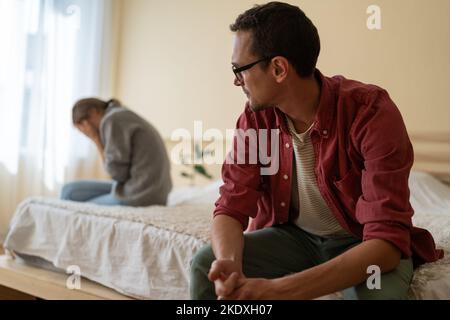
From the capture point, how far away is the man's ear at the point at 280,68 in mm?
1091

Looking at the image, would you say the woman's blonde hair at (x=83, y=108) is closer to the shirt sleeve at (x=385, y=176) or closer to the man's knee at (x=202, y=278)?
the man's knee at (x=202, y=278)

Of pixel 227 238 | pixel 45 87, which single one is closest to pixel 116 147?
pixel 227 238

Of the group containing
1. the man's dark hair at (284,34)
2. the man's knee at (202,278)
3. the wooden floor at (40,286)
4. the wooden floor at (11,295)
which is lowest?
the wooden floor at (11,295)

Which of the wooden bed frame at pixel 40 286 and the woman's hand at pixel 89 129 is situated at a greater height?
the woman's hand at pixel 89 129

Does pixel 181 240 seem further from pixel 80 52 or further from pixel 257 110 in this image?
pixel 80 52

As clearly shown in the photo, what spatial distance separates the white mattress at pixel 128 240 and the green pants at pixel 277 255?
0.19 meters

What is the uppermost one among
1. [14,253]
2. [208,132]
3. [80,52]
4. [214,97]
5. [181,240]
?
[80,52]

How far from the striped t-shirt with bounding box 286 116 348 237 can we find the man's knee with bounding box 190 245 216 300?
0.26 m

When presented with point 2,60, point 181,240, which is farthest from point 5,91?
point 181,240

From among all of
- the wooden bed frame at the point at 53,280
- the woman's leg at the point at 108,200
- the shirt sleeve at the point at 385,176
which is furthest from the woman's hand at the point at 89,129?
the shirt sleeve at the point at 385,176

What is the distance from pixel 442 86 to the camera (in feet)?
7.63

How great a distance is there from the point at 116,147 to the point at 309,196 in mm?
1269

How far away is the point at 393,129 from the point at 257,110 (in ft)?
1.01

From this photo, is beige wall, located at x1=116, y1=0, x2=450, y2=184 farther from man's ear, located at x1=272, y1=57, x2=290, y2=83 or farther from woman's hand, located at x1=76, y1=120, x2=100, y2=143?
man's ear, located at x1=272, y1=57, x2=290, y2=83
